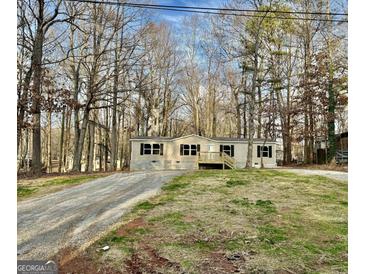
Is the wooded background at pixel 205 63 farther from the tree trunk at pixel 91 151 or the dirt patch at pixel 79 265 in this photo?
the tree trunk at pixel 91 151

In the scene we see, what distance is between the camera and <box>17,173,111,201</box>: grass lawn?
2334 millimetres

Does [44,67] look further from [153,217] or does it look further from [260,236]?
[260,236]

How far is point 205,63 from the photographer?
2.54 metres

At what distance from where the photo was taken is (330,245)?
2.15m

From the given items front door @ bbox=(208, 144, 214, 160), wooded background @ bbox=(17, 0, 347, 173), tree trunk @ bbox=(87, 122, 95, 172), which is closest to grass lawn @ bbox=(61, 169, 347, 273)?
wooded background @ bbox=(17, 0, 347, 173)

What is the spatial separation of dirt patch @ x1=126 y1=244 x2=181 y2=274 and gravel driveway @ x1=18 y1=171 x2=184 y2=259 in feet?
1.29

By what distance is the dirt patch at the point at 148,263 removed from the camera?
1.91 m

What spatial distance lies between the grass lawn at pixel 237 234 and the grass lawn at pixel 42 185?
765 mm

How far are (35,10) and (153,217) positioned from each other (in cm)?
242

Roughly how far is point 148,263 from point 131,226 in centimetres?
44

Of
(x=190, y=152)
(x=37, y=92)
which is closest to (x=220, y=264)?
(x=37, y=92)

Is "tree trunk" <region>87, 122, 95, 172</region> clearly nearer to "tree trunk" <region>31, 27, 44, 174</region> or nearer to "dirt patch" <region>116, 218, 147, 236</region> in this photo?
"tree trunk" <region>31, 27, 44, 174</region>

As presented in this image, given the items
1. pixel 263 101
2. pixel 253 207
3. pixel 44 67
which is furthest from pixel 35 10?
pixel 253 207

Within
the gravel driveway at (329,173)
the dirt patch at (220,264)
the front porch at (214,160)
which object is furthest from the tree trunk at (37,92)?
the front porch at (214,160)
